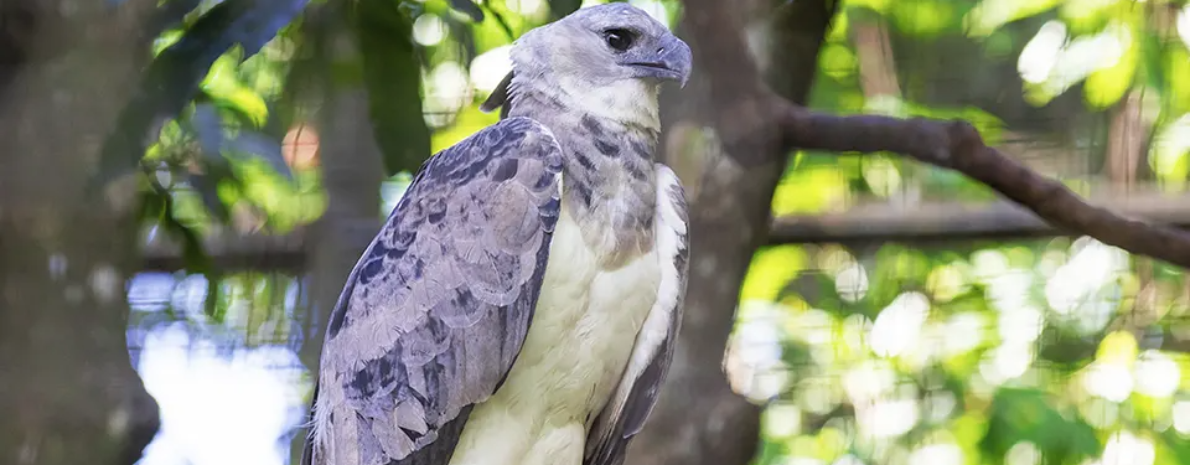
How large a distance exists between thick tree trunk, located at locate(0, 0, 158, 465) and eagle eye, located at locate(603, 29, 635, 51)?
554 millimetres

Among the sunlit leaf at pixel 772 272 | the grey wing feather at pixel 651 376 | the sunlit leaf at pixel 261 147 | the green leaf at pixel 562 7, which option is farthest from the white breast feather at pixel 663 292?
the sunlit leaf at pixel 772 272

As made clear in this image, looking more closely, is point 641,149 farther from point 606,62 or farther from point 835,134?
point 835,134

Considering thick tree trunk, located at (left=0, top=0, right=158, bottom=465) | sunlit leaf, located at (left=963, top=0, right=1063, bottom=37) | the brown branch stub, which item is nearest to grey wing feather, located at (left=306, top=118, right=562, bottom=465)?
thick tree trunk, located at (left=0, top=0, right=158, bottom=465)

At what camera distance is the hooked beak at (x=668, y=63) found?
1.55 metres

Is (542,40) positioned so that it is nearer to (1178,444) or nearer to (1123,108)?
(1123,108)

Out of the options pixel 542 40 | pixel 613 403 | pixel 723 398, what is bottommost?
pixel 723 398

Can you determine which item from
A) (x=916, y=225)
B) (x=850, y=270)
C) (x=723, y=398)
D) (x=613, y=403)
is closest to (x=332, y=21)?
(x=613, y=403)

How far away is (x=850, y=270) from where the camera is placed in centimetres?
261

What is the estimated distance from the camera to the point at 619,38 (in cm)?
160

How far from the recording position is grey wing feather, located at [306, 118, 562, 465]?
1.43 metres

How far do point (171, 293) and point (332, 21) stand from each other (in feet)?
2.13

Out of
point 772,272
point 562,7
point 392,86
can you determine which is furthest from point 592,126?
point 772,272

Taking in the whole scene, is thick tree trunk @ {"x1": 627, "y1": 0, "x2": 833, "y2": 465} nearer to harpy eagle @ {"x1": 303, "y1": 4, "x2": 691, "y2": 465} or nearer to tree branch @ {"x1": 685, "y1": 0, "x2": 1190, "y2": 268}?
tree branch @ {"x1": 685, "y1": 0, "x2": 1190, "y2": 268}

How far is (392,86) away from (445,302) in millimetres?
301
